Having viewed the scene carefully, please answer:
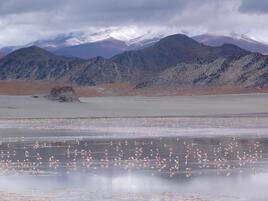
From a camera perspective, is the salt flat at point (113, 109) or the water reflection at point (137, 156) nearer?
the water reflection at point (137, 156)

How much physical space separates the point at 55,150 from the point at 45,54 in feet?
440

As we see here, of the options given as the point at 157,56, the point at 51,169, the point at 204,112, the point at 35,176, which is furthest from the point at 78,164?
the point at 157,56

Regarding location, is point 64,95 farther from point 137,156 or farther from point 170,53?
point 170,53

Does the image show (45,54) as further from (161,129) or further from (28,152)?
(28,152)

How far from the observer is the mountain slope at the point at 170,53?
153375mm

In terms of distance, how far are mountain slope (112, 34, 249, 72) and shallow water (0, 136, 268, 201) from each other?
113757 mm

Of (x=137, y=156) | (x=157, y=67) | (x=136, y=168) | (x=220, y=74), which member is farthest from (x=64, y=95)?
(x=157, y=67)

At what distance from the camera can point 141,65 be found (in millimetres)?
152375

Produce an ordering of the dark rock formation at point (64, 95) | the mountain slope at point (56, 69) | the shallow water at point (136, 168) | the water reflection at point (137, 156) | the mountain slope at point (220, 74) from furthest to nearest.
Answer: the mountain slope at point (56, 69)
the mountain slope at point (220, 74)
the dark rock formation at point (64, 95)
the water reflection at point (137, 156)
the shallow water at point (136, 168)

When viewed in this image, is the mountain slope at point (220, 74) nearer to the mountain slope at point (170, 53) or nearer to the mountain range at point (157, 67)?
the mountain range at point (157, 67)

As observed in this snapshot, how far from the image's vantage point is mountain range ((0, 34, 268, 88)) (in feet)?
340

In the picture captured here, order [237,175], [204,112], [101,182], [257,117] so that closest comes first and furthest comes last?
1. [101,182]
2. [237,175]
3. [257,117]
4. [204,112]

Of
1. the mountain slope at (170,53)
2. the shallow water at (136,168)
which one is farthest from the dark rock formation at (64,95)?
the mountain slope at (170,53)

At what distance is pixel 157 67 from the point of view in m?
152
